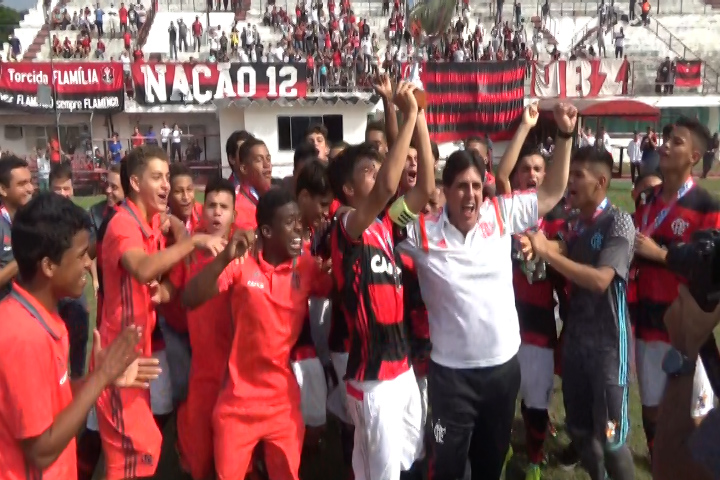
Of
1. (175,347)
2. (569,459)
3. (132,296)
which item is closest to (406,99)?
(132,296)

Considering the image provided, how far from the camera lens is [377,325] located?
3.52 metres

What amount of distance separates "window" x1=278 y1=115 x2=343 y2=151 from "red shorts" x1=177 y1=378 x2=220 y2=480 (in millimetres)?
23718

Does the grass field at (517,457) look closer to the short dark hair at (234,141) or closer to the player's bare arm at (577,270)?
the player's bare arm at (577,270)

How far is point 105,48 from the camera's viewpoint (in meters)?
32.9

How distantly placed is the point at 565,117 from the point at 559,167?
261 mm

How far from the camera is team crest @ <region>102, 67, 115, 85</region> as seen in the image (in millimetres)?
27047

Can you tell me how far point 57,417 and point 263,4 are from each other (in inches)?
1512

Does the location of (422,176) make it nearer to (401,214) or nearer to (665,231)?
(401,214)

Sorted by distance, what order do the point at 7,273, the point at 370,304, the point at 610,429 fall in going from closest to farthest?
the point at 370,304 < the point at 610,429 < the point at 7,273

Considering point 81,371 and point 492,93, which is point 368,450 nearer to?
point 81,371

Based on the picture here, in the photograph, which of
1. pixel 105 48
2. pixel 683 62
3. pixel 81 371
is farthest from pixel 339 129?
pixel 81 371

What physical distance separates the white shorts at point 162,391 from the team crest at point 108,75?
2500cm

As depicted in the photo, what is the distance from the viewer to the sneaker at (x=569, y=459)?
4859 mm

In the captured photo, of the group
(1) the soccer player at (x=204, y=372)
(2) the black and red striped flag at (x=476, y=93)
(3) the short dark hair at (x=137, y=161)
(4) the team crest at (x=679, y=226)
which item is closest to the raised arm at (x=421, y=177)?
(1) the soccer player at (x=204, y=372)
